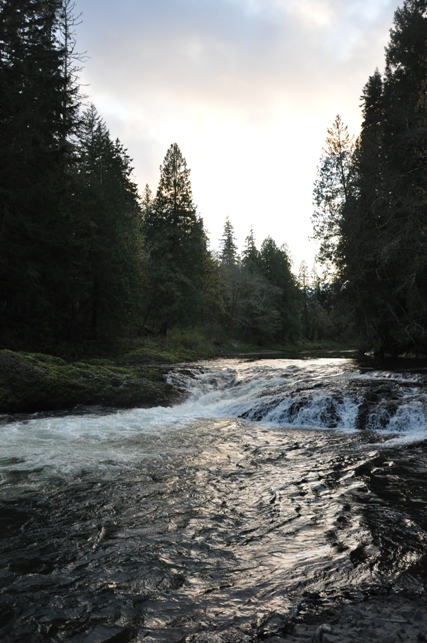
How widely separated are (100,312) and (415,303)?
17.8 m

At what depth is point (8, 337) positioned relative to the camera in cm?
1933

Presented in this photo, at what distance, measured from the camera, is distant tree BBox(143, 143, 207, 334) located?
112ft

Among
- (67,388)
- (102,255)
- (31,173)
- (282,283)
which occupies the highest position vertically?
(282,283)

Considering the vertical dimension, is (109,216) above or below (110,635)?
above

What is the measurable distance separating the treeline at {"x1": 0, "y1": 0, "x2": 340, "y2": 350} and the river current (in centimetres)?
1141

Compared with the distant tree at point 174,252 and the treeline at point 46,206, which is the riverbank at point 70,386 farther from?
the distant tree at point 174,252

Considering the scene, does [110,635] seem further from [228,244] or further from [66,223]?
[228,244]

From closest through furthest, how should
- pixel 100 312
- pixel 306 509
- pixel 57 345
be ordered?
pixel 306 509
pixel 57 345
pixel 100 312

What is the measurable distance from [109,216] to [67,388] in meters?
14.6

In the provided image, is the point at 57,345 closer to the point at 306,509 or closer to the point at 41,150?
the point at 41,150

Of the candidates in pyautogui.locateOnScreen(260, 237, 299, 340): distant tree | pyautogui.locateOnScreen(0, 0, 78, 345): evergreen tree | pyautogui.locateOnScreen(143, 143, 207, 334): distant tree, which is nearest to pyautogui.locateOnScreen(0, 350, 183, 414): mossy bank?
pyautogui.locateOnScreen(0, 0, 78, 345): evergreen tree

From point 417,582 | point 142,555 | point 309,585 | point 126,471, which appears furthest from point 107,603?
point 126,471

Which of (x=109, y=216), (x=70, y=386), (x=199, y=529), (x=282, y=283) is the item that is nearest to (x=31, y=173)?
(x=109, y=216)

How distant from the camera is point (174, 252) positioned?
36.4 metres
